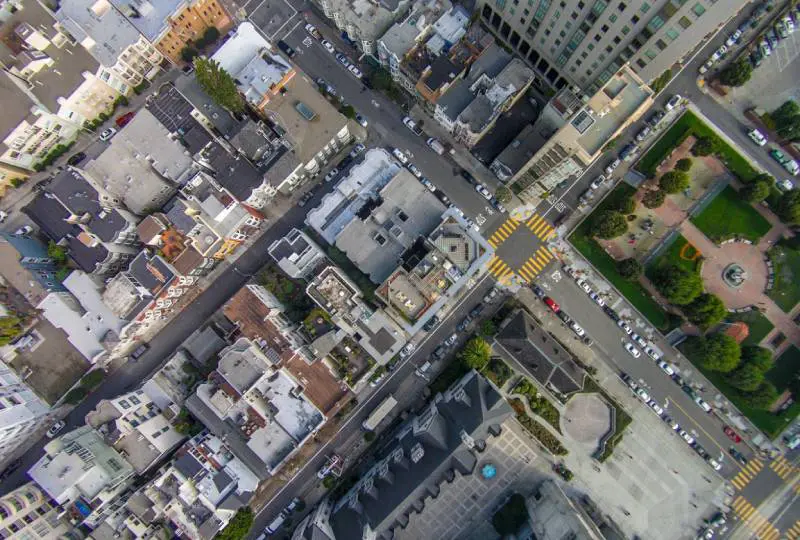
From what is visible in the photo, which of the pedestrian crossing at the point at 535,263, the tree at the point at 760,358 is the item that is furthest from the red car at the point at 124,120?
the tree at the point at 760,358

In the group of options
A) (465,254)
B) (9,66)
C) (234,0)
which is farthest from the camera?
(234,0)

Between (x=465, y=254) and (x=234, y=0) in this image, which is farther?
(x=234, y=0)

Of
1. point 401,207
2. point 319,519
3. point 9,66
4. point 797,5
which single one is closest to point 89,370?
point 319,519

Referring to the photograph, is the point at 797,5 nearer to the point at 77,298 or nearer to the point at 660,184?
the point at 660,184

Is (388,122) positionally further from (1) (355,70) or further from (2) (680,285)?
(2) (680,285)

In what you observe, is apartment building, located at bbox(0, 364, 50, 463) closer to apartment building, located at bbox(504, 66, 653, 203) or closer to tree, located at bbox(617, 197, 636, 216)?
apartment building, located at bbox(504, 66, 653, 203)

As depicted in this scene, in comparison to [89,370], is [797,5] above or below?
below
